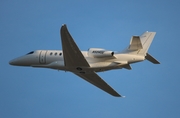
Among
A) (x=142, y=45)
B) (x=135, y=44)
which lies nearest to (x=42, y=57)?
(x=135, y=44)

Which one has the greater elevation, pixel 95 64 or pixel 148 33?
pixel 148 33

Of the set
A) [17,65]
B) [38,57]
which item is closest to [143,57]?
[38,57]

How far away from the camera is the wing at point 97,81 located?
37188mm

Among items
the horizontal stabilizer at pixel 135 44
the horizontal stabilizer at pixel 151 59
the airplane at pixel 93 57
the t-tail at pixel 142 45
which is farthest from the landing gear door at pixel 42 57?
the horizontal stabilizer at pixel 151 59

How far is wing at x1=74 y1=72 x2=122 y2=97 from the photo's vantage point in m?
37.2

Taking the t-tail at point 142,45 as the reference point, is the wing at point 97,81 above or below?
below

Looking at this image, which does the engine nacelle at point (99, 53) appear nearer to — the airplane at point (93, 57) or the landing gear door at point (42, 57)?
the airplane at point (93, 57)

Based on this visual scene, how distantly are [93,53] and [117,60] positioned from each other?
2.25 metres

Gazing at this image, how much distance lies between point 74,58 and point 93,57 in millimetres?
1830

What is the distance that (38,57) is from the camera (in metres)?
37.5

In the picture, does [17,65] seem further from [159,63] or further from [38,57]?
[159,63]

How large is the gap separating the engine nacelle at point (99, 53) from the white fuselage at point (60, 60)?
308 mm

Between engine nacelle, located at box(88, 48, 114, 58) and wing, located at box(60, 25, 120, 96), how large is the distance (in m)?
1.07

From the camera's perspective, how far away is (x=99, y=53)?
33.7m
